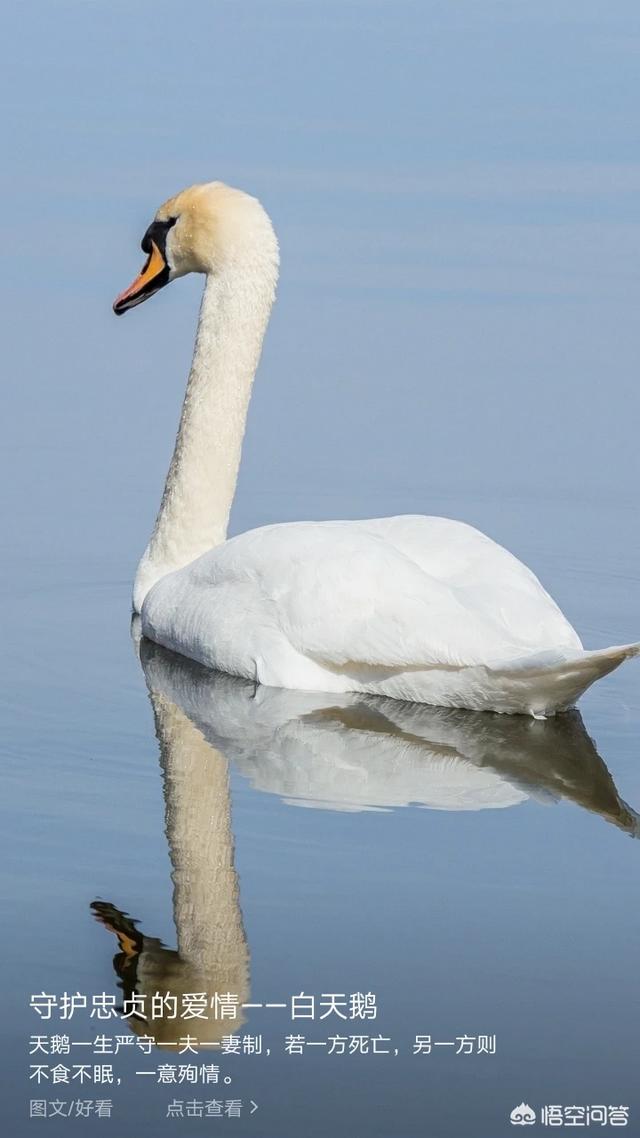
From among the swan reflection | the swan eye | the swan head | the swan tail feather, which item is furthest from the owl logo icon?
the swan eye

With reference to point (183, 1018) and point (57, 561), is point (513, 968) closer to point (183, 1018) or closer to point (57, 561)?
point (183, 1018)

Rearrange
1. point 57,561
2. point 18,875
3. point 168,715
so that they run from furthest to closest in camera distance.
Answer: point 57,561 < point 168,715 < point 18,875

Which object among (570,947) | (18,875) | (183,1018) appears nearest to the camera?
(183,1018)

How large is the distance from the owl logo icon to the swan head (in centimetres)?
597

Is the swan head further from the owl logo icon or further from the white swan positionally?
the owl logo icon

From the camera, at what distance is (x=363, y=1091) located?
17.4ft

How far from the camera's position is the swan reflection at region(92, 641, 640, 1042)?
624cm

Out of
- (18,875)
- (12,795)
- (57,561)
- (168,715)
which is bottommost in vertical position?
(18,875)

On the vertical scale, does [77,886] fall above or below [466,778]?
below

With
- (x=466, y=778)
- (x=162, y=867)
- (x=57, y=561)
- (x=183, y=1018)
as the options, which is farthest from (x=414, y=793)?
(x=57, y=561)

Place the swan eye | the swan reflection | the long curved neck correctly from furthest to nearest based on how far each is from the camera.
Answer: the swan eye, the long curved neck, the swan reflection

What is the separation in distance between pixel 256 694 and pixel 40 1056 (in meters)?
3.42

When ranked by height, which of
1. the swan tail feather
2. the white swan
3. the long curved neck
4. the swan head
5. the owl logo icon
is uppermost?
the swan head

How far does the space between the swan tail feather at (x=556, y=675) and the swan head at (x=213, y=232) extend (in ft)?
10.2
